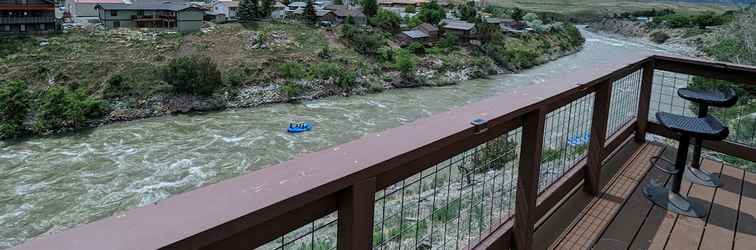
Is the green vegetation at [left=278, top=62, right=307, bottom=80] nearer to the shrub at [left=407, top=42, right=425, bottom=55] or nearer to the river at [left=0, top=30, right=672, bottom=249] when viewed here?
the river at [left=0, top=30, right=672, bottom=249]

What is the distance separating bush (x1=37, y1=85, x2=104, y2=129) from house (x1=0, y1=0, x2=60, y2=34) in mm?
5535

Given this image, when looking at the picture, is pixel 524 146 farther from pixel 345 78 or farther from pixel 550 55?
pixel 550 55

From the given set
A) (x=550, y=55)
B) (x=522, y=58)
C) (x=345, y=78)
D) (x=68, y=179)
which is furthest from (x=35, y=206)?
(x=550, y=55)

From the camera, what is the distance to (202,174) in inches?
382

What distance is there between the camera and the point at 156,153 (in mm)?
11000

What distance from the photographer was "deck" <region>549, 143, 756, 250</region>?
1912 mm

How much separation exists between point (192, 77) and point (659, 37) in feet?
90.8

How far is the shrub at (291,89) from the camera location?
1667 centimetres

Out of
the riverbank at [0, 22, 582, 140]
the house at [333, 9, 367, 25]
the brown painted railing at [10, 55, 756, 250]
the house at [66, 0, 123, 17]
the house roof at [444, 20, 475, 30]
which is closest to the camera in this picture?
the brown painted railing at [10, 55, 756, 250]

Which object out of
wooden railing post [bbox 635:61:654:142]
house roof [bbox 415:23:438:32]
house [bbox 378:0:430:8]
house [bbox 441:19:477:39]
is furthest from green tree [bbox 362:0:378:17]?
wooden railing post [bbox 635:61:654:142]

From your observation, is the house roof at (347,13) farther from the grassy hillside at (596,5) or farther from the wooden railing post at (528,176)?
the grassy hillside at (596,5)

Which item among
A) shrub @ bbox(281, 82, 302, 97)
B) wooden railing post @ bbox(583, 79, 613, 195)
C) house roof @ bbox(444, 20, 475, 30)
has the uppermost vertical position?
house roof @ bbox(444, 20, 475, 30)

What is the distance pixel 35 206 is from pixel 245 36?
1302 cm

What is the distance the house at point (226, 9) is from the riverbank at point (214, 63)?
2.28 metres
